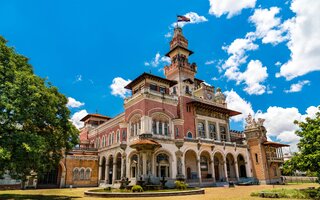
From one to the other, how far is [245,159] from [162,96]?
67.0 ft

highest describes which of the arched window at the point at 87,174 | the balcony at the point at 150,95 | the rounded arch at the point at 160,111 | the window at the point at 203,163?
the balcony at the point at 150,95

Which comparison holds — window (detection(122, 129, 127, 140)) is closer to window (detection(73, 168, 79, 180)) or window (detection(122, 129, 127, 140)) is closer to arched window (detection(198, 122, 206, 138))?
window (detection(73, 168, 79, 180))

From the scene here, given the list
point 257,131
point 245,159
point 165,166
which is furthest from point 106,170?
point 257,131

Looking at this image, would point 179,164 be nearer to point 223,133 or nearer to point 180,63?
point 223,133

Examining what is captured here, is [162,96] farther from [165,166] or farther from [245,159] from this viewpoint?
[245,159]

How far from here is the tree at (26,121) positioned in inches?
619

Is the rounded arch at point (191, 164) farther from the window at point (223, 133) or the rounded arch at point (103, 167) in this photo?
the rounded arch at point (103, 167)

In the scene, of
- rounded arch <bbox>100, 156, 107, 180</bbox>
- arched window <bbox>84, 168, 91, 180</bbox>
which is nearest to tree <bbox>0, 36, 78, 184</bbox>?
arched window <bbox>84, 168, 91, 180</bbox>

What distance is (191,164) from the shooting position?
35656mm

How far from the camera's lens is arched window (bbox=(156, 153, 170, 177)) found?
30.7 m

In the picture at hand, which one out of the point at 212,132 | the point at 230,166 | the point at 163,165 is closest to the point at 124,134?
the point at 163,165

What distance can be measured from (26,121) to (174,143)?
63.8ft

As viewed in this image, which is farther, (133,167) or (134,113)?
(134,113)

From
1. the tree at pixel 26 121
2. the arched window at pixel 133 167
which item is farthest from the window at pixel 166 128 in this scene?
the tree at pixel 26 121
